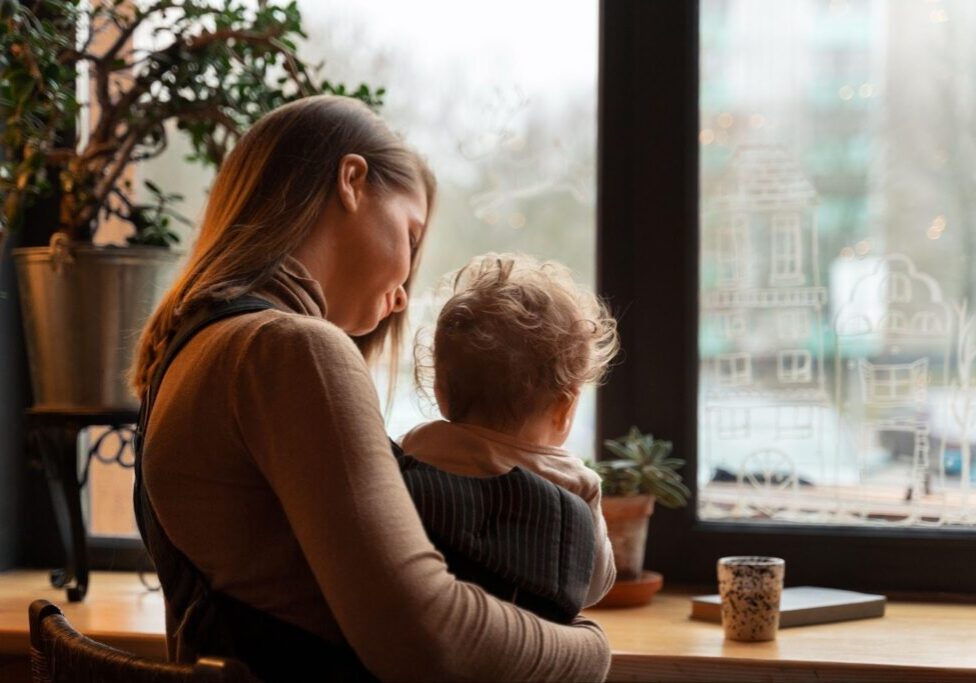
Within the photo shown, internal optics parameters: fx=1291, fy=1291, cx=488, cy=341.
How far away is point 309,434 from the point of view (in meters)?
1.11

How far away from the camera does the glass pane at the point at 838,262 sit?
235 centimetres

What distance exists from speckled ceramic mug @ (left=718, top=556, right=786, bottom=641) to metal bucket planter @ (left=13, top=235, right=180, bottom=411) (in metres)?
1.06

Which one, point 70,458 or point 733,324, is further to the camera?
point 733,324

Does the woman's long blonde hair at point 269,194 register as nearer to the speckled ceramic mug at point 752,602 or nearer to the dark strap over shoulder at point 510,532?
the dark strap over shoulder at point 510,532

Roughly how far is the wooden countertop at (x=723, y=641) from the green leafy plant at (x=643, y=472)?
0.19m

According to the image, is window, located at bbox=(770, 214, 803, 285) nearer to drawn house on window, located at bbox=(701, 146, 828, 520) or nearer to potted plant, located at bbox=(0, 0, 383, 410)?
drawn house on window, located at bbox=(701, 146, 828, 520)

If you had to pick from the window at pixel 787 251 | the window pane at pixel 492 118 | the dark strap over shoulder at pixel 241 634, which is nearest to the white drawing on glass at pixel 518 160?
the window pane at pixel 492 118

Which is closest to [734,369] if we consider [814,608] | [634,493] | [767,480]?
[767,480]

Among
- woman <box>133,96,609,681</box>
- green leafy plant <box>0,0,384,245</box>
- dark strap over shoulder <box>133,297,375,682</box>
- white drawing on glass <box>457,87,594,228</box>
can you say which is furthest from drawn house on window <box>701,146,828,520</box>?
dark strap over shoulder <box>133,297,375,682</box>

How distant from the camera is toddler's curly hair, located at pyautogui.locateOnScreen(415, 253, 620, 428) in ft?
4.66

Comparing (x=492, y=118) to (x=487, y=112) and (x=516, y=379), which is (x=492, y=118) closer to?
(x=487, y=112)

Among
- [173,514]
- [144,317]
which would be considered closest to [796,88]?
[144,317]

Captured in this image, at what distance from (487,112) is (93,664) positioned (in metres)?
1.62

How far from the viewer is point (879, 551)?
2365 mm
